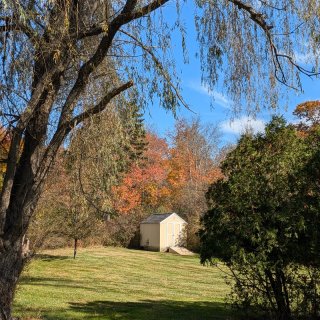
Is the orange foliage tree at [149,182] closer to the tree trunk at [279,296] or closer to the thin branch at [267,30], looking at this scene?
the tree trunk at [279,296]

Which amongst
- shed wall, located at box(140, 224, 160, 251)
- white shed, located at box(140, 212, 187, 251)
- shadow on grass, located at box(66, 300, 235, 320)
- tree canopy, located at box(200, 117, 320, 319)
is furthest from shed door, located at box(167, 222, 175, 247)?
tree canopy, located at box(200, 117, 320, 319)

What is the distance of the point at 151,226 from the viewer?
122ft

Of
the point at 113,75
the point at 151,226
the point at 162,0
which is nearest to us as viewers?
the point at 162,0

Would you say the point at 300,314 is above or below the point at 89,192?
below

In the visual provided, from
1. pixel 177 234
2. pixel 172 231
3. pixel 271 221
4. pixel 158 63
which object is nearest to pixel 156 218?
pixel 172 231

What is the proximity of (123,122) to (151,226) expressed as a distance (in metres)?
31.8

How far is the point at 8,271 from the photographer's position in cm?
456

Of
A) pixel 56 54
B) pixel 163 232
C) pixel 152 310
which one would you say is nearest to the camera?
pixel 56 54

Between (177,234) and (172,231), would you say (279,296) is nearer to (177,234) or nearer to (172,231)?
(172,231)

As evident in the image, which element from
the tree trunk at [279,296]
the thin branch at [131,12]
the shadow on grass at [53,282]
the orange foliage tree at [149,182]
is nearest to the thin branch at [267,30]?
the thin branch at [131,12]

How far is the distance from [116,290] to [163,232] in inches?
869

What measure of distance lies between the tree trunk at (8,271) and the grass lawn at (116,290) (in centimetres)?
317

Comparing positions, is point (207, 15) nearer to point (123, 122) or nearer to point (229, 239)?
point (123, 122)

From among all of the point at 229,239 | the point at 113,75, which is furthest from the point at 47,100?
the point at 229,239
